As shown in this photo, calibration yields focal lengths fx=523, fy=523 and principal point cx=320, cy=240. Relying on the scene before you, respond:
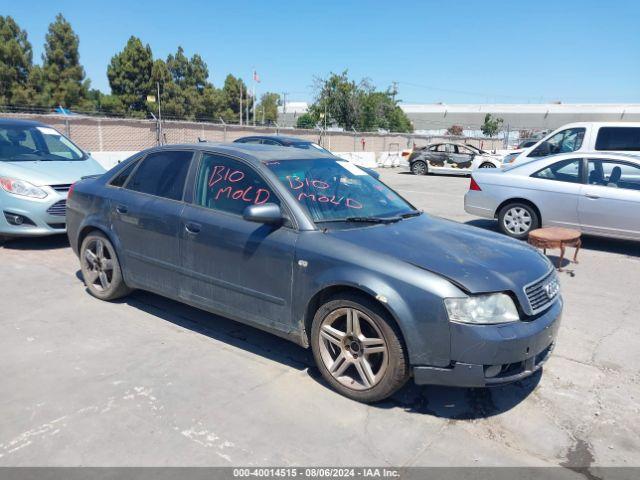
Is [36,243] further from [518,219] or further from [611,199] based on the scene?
[611,199]

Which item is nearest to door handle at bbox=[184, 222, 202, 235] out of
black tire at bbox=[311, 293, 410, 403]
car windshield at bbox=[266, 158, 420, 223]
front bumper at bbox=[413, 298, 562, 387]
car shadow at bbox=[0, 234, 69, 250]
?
car windshield at bbox=[266, 158, 420, 223]

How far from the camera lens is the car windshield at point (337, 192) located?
400 centimetres

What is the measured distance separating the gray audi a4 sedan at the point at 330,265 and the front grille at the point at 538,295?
0.05 feet

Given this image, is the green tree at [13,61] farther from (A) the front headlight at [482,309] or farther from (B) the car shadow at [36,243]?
(A) the front headlight at [482,309]

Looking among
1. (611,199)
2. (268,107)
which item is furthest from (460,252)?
(268,107)

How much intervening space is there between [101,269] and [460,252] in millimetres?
3555

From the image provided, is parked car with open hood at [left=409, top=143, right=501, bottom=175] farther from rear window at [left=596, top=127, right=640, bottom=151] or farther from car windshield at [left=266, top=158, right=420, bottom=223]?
car windshield at [left=266, top=158, right=420, bottom=223]

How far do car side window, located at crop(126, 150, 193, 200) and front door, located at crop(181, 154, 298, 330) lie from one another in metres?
0.23

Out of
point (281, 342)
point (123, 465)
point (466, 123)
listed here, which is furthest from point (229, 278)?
point (466, 123)

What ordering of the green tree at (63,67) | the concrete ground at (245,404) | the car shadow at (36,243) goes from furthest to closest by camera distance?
the green tree at (63,67), the car shadow at (36,243), the concrete ground at (245,404)

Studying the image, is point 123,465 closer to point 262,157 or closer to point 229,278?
point 229,278

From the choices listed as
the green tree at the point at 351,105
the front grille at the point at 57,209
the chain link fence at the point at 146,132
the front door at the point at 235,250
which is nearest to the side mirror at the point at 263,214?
the front door at the point at 235,250

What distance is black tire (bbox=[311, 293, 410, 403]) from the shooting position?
3293 millimetres

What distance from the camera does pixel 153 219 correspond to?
15.1ft
